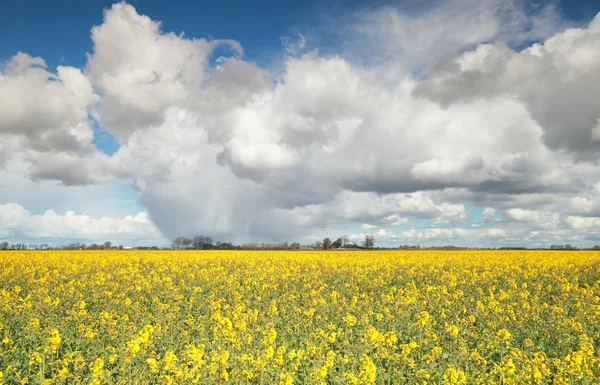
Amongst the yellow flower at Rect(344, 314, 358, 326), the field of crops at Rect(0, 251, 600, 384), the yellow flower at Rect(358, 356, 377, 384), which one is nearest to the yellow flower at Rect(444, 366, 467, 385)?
the field of crops at Rect(0, 251, 600, 384)

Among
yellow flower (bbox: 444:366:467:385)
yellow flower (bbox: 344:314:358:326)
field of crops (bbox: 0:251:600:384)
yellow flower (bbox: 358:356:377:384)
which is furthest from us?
yellow flower (bbox: 344:314:358:326)

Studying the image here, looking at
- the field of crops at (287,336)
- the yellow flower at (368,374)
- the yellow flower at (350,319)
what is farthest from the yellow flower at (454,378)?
the yellow flower at (350,319)

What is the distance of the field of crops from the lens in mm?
6773

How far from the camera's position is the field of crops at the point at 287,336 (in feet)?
22.2

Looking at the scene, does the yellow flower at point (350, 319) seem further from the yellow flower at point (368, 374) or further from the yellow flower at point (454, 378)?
the yellow flower at point (368, 374)

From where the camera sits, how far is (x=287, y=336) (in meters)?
10.6

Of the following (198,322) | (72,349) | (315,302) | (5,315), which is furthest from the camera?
(315,302)

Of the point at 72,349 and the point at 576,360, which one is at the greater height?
the point at 576,360

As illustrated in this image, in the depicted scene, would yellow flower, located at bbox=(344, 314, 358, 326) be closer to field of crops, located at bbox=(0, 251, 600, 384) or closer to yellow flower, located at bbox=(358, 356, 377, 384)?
field of crops, located at bbox=(0, 251, 600, 384)

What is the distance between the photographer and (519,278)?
21.1 metres

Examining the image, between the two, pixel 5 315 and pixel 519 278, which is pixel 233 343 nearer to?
pixel 5 315

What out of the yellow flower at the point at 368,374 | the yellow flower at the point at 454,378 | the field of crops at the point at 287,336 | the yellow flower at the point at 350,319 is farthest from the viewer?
the yellow flower at the point at 350,319

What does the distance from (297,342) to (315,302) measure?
2.59 meters

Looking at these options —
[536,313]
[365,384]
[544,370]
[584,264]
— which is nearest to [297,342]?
[365,384]
